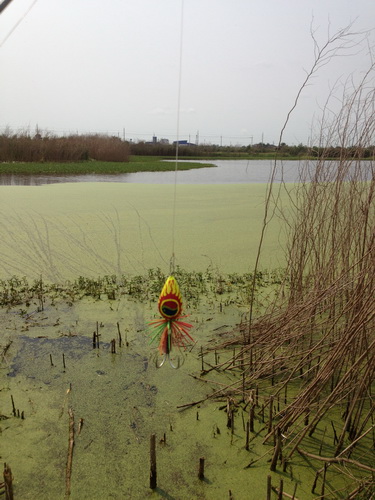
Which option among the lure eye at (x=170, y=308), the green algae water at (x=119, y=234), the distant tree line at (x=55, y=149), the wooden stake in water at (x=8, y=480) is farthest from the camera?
the distant tree line at (x=55, y=149)

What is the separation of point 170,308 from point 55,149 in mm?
13742

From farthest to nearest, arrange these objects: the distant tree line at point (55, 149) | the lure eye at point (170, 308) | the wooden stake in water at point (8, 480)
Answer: the distant tree line at point (55, 149) → the lure eye at point (170, 308) → the wooden stake in water at point (8, 480)

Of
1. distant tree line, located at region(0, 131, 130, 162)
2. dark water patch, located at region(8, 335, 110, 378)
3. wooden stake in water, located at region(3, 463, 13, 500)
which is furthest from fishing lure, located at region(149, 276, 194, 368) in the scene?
distant tree line, located at region(0, 131, 130, 162)

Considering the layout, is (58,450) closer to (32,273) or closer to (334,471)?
(334,471)

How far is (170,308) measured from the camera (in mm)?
1634

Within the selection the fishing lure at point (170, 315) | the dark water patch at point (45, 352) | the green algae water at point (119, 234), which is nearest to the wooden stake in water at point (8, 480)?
the fishing lure at point (170, 315)

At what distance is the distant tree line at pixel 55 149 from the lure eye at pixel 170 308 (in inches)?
515

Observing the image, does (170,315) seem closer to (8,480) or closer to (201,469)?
(201,469)

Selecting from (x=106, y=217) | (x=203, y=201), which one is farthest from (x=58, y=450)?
(x=203, y=201)

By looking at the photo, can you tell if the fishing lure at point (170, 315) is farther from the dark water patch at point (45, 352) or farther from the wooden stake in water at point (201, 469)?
the dark water patch at point (45, 352)

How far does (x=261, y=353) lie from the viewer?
2.15m

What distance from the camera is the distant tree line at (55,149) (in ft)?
43.7

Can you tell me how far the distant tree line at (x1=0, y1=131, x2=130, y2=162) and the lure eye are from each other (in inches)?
515

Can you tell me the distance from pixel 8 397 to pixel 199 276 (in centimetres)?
190
